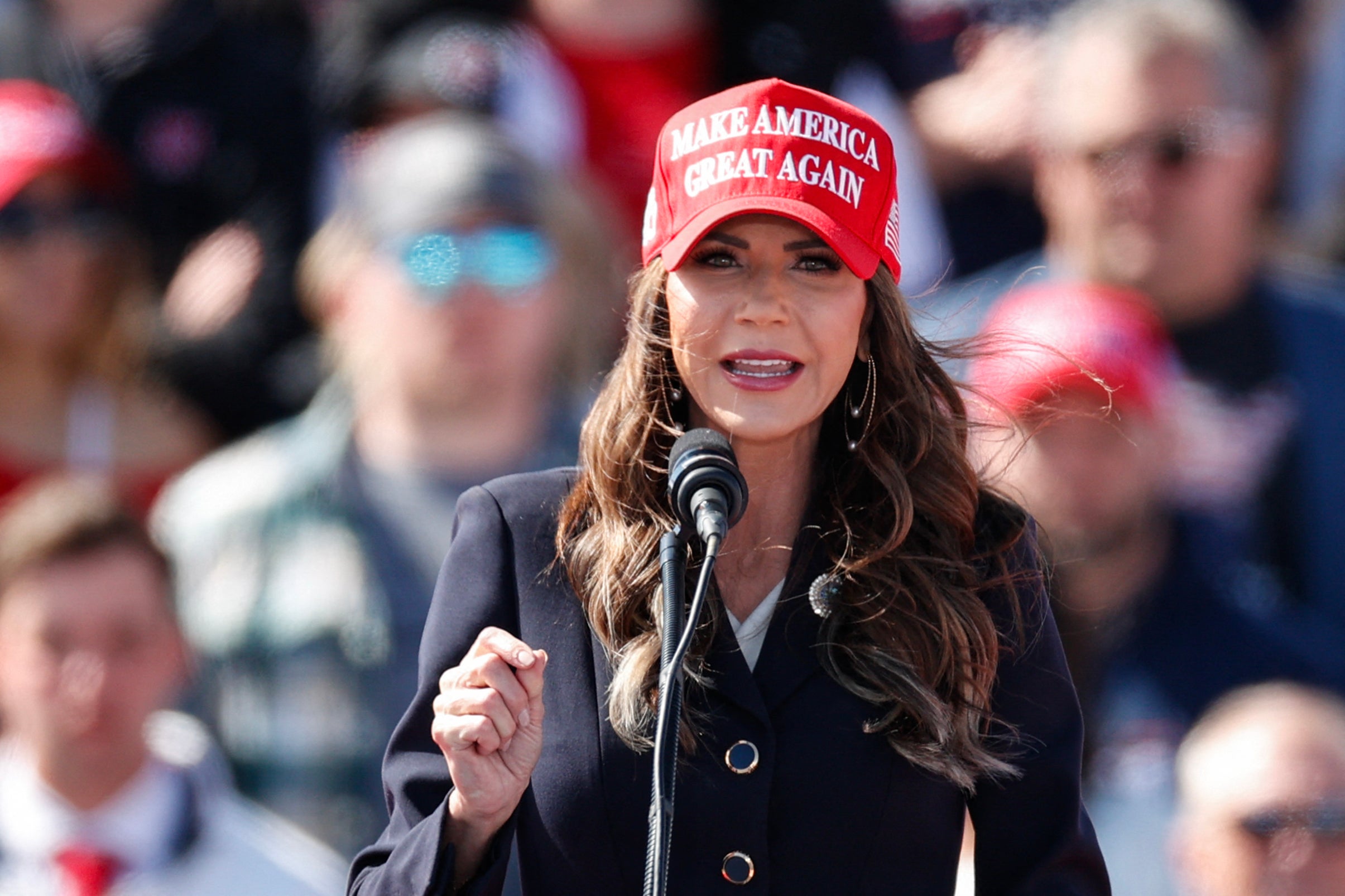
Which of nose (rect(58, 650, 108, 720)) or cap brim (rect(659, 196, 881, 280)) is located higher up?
cap brim (rect(659, 196, 881, 280))

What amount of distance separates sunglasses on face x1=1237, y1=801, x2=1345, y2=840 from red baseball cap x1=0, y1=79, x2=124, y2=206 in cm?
362

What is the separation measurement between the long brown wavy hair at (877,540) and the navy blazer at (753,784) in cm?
4

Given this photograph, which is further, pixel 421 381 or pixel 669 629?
pixel 421 381

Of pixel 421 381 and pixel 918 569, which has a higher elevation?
pixel 918 569

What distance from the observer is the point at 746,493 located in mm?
→ 2074

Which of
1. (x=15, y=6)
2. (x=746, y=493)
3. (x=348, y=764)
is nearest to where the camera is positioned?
(x=746, y=493)

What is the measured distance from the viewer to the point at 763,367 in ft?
7.69

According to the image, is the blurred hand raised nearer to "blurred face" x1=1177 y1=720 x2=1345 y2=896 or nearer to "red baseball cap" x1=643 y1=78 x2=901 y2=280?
"red baseball cap" x1=643 y1=78 x2=901 y2=280

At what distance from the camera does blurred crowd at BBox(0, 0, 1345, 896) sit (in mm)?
4656

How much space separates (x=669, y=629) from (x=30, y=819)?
3.22 meters

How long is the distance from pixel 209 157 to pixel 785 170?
3566mm

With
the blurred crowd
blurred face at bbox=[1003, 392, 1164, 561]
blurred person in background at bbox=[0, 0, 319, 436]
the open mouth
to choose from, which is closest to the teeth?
the open mouth

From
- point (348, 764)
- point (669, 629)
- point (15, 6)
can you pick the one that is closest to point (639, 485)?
point (669, 629)

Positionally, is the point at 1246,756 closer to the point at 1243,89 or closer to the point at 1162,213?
the point at 1162,213
